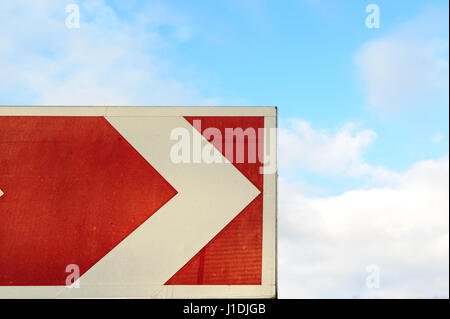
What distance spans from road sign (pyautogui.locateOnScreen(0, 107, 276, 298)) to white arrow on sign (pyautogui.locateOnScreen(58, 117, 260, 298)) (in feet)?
0.04

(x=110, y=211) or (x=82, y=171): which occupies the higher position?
(x=82, y=171)

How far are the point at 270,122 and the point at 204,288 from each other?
1.91 m

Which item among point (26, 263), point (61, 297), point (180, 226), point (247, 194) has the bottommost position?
point (61, 297)

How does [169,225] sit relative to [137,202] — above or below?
below

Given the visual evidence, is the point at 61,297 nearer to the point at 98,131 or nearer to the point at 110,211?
the point at 110,211

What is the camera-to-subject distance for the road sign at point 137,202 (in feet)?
17.4

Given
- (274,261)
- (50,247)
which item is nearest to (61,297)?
(50,247)

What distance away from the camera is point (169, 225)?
17.9 ft

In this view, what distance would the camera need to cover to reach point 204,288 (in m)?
5.27

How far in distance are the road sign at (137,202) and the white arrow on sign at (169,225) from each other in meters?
0.01

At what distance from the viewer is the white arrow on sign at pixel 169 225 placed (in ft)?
17.4

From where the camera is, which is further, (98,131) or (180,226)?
(98,131)

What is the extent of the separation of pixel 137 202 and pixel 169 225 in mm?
435

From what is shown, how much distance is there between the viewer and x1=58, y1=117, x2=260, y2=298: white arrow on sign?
5.30 meters
